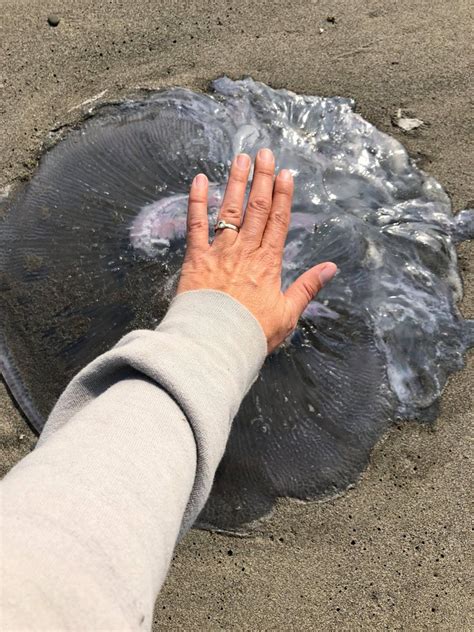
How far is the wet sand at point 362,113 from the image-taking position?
2777 millimetres

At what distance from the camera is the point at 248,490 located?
2836 millimetres

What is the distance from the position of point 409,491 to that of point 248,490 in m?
0.81

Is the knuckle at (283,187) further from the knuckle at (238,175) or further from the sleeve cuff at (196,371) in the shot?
the sleeve cuff at (196,371)

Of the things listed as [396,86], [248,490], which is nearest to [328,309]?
[248,490]

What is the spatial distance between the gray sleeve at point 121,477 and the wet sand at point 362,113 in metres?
1.36

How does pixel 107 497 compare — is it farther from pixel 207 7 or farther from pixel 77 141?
pixel 207 7

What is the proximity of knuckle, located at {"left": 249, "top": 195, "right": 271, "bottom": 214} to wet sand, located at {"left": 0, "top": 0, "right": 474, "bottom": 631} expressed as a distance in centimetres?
136

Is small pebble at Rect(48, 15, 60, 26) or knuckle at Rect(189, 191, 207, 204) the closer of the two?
knuckle at Rect(189, 191, 207, 204)

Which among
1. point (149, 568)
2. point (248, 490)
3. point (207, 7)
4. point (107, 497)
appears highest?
point (207, 7)

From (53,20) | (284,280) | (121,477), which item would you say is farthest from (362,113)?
(121,477)

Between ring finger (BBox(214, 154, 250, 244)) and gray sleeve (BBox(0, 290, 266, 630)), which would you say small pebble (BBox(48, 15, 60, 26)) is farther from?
gray sleeve (BBox(0, 290, 266, 630))

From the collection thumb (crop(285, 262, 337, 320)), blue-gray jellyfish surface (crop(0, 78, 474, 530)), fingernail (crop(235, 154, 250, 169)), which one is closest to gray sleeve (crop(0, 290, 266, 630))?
thumb (crop(285, 262, 337, 320))

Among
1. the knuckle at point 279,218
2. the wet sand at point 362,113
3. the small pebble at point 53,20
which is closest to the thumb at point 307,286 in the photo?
the knuckle at point 279,218

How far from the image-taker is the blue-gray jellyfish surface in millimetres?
2783
